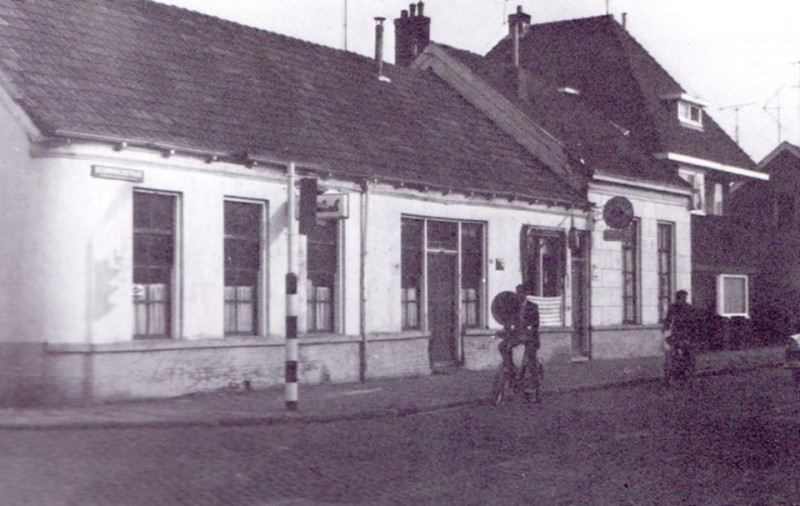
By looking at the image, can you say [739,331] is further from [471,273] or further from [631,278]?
[471,273]

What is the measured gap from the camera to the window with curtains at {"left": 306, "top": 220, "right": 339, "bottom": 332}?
22.1 meters

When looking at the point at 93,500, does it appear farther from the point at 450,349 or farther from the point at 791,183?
the point at 791,183

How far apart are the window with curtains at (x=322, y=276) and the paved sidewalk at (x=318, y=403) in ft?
4.30

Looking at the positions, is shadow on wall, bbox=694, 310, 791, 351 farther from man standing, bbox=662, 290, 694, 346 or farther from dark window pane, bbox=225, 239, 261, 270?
dark window pane, bbox=225, 239, 261, 270

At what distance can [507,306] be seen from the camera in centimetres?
1873

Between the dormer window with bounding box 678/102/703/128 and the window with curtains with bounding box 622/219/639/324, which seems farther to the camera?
the dormer window with bounding box 678/102/703/128

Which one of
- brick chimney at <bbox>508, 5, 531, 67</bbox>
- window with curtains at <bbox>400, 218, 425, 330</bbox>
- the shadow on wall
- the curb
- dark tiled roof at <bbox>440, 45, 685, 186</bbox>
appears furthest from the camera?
brick chimney at <bbox>508, 5, 531, 67</bbox>

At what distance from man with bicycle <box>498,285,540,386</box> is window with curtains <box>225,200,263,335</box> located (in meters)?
4.45

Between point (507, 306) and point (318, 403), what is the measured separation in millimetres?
3089

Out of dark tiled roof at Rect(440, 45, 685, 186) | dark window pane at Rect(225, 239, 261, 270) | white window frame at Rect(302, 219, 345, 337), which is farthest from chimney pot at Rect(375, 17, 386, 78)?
dark window pane at Rect(225, 239, 261, 270)

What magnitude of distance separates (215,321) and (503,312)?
4.58 meters

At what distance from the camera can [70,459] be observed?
1223cm

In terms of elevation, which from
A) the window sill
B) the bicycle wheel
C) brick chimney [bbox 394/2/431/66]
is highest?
brick chimney [bbox 394/2/431/66]

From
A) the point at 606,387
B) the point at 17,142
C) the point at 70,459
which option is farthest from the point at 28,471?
the point at 606,387
